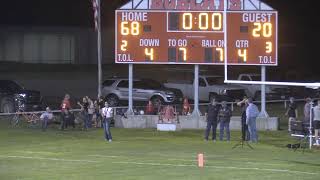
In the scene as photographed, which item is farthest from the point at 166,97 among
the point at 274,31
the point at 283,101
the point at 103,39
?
the point at 103,39

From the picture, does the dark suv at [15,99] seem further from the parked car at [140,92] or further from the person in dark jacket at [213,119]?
the person in dark jacket at [213,119]

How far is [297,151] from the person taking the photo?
72.8 ft

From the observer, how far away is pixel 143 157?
796 inches

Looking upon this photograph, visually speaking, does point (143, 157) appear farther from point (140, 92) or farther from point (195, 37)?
point (140, 92)

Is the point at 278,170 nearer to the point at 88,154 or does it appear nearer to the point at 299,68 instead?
the point at 88,154

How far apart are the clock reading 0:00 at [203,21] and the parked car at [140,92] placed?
9770 millimetres

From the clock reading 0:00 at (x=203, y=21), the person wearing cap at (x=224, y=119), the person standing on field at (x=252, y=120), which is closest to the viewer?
the person standing on field at (x=252, y=120)

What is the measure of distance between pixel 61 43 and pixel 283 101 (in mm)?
28604

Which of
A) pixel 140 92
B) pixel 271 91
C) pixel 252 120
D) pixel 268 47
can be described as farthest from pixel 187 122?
pixel 271 91

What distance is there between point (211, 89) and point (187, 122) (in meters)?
11.3

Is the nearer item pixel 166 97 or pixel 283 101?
pixel 166 97

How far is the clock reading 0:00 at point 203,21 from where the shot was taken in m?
28.8

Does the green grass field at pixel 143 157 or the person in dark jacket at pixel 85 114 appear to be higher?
the person in dark jacket at pixel 85 114

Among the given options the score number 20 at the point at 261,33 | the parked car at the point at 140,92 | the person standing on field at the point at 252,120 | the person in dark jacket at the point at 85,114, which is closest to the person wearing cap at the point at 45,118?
the person in dark jacket at the point at 85,114
